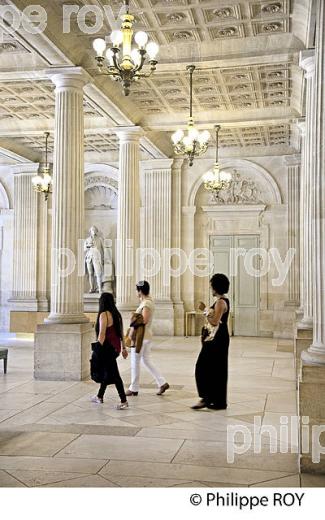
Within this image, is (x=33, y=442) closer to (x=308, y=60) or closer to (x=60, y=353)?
(x=60, y=353)

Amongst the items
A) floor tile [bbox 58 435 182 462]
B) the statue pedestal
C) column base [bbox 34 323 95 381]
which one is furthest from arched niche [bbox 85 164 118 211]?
floor tile [bbox 58 435 182 462]

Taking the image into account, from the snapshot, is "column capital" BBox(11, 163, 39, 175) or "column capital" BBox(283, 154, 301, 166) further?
"column capital" BBox(11, 163, 39, 175)

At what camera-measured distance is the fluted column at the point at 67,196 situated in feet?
34.5

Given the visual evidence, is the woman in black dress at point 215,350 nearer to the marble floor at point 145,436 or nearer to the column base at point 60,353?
the marble floor at point 145,436

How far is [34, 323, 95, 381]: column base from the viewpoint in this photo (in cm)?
1016

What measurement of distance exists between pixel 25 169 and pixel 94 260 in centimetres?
395

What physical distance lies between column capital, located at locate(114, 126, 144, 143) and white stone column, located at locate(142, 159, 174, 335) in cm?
385

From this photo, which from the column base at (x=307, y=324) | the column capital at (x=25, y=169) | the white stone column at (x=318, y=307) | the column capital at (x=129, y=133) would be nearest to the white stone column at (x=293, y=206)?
the column capital at (x=129, y=133)

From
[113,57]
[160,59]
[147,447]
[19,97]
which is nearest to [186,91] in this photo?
[160,59]

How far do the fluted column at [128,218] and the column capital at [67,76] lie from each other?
14.0 ft

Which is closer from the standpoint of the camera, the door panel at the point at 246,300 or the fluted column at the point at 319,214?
the fluted column at the point at 319,214

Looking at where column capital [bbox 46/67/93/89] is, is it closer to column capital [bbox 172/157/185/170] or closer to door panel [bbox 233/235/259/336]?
column capital [bbox 172/157/185/170]

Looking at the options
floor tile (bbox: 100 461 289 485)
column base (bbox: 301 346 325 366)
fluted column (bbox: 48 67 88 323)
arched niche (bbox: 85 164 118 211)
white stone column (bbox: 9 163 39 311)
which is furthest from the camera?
arched niche (bbox: 85 164 118 211)

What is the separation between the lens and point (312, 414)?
17.4 feet
